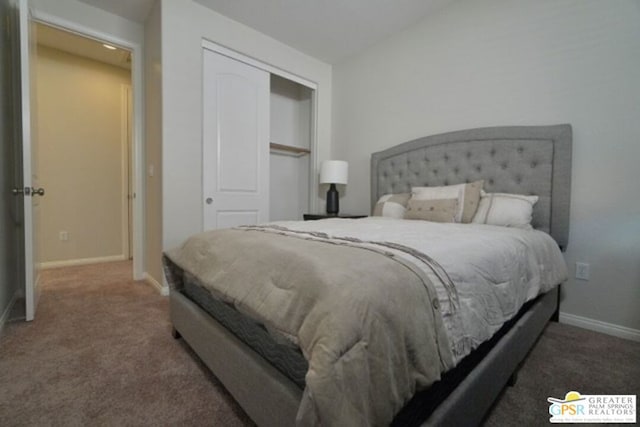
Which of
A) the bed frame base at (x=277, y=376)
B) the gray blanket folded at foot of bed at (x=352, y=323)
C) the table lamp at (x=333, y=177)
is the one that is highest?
the table lamp at (x=333, y=177)

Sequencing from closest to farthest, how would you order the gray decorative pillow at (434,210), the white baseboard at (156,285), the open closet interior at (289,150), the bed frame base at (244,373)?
the bed frame base at (244,373)
the gray decorative pillow at (434,210)
the white baseboard at (156,285)
the open closet interior at (289,150)

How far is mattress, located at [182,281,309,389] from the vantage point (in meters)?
0.82

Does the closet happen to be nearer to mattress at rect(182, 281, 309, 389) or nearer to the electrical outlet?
mattress at rect(182, 281, 309, 389)

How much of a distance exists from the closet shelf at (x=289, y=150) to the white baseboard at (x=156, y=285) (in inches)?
75.1

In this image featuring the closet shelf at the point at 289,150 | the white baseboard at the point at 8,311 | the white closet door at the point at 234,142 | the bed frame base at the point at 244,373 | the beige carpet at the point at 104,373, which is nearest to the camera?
the bed frame base at the point at 244,373

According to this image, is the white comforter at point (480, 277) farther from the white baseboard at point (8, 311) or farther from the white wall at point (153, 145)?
the white baseboard at point (8, 311)

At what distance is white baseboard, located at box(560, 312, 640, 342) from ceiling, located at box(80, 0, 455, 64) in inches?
107

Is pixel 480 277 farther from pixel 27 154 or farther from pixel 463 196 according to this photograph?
pixel 27 154

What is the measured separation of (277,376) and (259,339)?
16 cm

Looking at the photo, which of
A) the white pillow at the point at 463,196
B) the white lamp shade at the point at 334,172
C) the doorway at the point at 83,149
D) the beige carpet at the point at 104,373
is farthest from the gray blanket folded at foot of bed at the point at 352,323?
the doorway at the point at 83,149

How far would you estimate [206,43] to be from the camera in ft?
8.71

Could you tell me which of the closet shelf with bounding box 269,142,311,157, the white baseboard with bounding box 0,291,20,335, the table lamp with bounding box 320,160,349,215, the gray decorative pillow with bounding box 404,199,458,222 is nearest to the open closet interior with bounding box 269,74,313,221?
the closet shelf with bounding box 269,142,311,157

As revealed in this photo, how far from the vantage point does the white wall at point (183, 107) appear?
2422 millimetres

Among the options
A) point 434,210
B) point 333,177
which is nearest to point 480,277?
point 434,210
